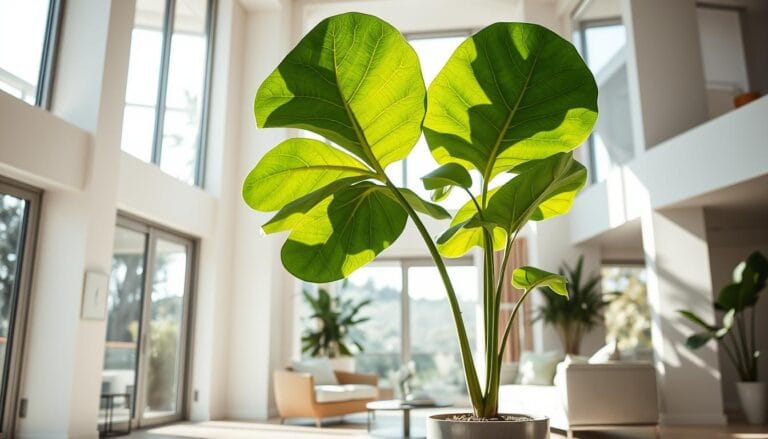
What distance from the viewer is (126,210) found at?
629 centimetres

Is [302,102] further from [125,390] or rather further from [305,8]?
[305,8]

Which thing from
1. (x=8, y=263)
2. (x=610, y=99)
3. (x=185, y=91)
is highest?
(x=610, y=99)

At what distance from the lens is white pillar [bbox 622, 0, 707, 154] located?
7.16 m

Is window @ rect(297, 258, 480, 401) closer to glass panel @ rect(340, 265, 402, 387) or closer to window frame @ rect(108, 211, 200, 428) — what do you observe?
glass panel @ rect(340, 265, 402, 387)

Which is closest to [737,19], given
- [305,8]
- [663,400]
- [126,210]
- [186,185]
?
[663,400]

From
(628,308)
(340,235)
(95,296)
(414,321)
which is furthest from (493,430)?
(628,308)

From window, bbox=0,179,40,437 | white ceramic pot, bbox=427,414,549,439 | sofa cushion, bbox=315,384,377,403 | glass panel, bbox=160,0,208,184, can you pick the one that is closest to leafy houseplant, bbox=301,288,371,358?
sofa cushion, bbox=315,384,377,403

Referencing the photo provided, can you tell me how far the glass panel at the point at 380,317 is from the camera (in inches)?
415

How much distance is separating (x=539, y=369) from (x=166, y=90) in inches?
214

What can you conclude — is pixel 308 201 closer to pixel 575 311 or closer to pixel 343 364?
pixel 575 311

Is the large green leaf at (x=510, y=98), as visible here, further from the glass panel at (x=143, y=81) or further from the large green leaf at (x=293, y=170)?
the glass panel at (x=143, y=81)

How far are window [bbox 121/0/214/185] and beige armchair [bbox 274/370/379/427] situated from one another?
112 inches

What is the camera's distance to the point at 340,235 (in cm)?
163

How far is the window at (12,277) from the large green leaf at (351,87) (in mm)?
4466
